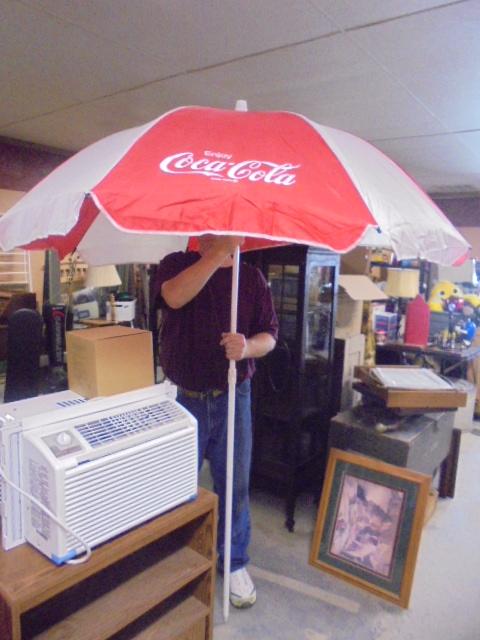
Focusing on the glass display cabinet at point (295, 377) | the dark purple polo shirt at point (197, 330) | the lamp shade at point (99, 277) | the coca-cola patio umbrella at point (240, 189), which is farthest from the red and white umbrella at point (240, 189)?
the lamp shade at point (99, 277)

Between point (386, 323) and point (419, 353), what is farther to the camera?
point (386, 323)

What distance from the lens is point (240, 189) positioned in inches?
37.2

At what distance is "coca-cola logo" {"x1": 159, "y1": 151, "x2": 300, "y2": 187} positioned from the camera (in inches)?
39.4

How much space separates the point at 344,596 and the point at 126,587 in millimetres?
1039

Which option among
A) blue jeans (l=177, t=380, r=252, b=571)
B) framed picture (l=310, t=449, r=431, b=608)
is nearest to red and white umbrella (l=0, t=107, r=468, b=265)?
blue jeans (l=177, t=380, r=252, b=571)

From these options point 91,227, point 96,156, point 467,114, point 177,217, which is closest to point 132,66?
point 91,227

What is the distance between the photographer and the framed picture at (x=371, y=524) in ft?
6.29

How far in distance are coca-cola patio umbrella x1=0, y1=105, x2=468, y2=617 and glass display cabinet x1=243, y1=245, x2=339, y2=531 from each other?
0.98 meters

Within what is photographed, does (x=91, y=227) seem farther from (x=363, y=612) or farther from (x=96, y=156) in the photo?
(x=363, y=612)

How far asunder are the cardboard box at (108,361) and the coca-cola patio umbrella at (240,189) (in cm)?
38

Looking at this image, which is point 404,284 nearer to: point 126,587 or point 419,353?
point 419,353

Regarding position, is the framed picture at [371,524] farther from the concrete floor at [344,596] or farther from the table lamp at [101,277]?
the table lamp at [101,277]

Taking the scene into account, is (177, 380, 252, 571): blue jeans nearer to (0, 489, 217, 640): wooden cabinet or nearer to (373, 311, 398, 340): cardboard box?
(0, 489, 217, 640): wooden cabinet

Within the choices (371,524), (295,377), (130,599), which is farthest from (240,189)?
(371,524)
